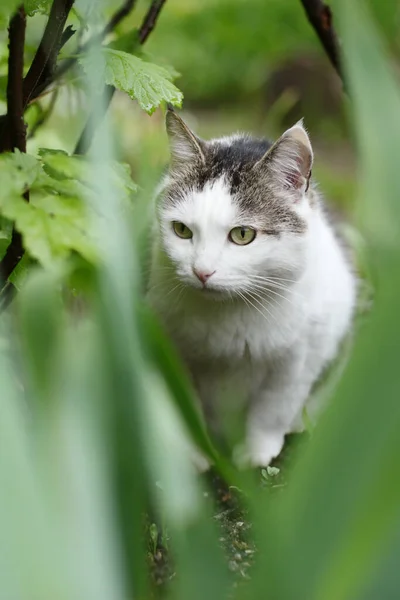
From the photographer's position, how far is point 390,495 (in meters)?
0.49

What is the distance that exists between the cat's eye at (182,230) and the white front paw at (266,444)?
48 centimetres

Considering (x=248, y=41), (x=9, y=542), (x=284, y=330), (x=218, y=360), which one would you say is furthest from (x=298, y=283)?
(x=248, y=41)

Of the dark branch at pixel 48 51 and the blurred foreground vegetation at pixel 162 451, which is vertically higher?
the dark branch at pixel 48 51

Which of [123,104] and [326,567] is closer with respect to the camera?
[326,567]

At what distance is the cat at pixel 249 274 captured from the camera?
146 centimetres

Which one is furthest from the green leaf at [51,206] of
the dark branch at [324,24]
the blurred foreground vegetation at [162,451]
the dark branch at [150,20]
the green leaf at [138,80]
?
the dark branch at [324,24]

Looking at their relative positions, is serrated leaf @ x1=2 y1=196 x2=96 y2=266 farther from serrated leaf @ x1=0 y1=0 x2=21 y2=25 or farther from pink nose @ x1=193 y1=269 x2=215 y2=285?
pink nose @ x1=193 y1=269 x2=215 y2=285

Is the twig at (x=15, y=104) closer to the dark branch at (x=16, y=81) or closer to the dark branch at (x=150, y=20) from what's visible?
the dark branch at (x=16, y=81)

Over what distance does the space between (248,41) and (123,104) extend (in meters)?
1.62

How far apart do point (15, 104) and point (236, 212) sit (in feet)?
1.52

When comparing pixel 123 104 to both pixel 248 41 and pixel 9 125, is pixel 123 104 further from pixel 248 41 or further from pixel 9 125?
pixel 9 125

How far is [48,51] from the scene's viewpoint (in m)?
1.19

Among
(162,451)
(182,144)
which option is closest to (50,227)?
(162,451)

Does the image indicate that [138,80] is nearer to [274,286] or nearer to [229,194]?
[229,194]
